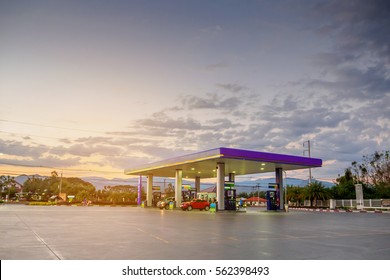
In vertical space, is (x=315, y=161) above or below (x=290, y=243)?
above

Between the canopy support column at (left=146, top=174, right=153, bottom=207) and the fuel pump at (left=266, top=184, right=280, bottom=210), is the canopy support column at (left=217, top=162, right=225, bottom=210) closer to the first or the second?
the fuel pump at (left=266, top=184, right=280, bottom=210)

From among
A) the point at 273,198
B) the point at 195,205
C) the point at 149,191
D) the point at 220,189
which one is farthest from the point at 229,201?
the point at 149,191

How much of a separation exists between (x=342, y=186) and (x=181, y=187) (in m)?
35.2

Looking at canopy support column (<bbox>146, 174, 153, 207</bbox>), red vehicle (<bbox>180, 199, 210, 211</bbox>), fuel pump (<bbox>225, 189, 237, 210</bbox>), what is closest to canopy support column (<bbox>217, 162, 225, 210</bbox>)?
fuel pump (<bbox>225, 189, 237, 210</bbox>)

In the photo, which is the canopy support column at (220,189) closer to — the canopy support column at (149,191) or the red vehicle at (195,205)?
the red vehicle at (195,205)

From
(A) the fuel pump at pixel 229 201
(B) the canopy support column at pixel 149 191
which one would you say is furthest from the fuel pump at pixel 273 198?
(B) the canopy support column at pixel 149 191

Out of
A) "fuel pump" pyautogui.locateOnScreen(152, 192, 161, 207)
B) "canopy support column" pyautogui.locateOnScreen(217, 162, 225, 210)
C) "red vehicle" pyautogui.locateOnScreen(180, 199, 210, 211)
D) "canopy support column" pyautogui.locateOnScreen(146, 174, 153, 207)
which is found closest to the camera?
"canopy support column" pyautogui.locateOnScreen(217, 162, 225, 210)

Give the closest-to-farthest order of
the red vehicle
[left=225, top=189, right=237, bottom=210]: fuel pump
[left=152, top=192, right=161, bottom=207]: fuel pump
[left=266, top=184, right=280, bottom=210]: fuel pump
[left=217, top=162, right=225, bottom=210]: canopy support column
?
[left=217, top=162, right=225, bottom=210]: canopy support column → [left=225, top=189, right=237, bottom=210]: fuel pump → the red vehicle → [left=266, top=184, right=280, bottom=210]: fuel pump → [left=152, top=192, right=161, bottom=207]: fuel pump

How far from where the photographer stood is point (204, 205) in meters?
41.4

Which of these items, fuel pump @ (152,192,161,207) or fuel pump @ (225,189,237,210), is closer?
fuel pump @ (225,189,237,210)

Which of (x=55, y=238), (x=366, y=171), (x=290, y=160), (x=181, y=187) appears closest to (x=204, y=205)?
(x=181, y=187)

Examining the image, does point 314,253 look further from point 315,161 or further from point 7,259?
point 315,161

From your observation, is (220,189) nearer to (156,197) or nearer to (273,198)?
(273,198)

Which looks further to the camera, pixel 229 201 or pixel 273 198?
pixel 273 198
